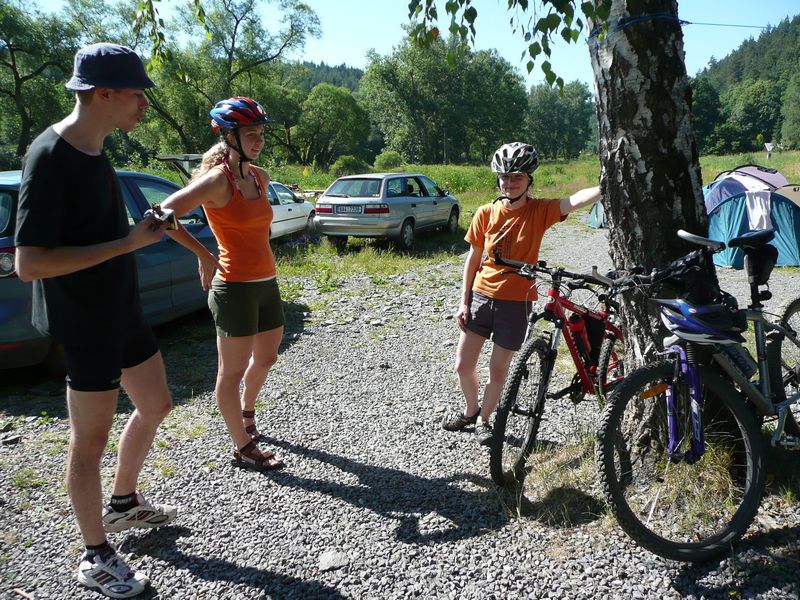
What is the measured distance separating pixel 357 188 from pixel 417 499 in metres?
9.61

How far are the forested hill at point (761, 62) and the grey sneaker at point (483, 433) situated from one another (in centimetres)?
14213

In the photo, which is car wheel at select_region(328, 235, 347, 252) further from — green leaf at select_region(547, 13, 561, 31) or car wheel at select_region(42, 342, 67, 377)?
green leaf at select_region(547, 13, 561, 31)

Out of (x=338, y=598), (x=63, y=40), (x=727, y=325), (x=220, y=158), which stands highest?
(x=63, y=40)

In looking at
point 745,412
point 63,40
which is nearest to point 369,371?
point 745,412

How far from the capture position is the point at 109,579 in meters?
2.30

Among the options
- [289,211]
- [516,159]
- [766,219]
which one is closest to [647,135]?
[516,159]

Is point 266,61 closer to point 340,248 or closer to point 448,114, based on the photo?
point 340,248

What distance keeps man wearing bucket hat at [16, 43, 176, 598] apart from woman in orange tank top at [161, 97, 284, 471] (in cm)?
53

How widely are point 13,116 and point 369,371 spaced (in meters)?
39.3

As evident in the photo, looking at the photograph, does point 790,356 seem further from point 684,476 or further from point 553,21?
point 553,21

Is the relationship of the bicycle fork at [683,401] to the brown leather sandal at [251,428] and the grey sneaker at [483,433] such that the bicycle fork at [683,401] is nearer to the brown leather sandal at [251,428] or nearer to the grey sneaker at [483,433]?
the grey sneaker at [483,433]

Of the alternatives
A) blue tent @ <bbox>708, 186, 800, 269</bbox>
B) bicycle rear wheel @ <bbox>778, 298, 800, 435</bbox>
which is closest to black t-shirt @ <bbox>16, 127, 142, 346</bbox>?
bicycle rear wheel @ <bbox>778, 298, 800, 435</bbox>

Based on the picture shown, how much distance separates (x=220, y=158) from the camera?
9.62 ft

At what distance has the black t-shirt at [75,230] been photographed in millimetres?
1907
